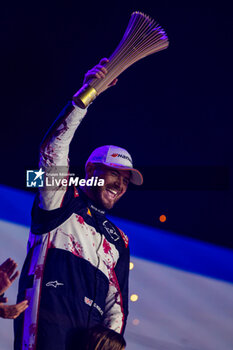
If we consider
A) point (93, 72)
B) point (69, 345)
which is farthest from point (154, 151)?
point (69, 345)

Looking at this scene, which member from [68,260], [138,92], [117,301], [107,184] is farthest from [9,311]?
[138,92]

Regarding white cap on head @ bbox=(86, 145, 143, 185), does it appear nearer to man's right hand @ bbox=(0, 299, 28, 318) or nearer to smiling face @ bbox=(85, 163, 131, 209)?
smiling face @ bbox=(85, 163, 131, 209)

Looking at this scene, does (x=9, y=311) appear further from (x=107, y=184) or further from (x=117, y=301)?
(x=107, y=184)

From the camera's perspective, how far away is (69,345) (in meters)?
1.46

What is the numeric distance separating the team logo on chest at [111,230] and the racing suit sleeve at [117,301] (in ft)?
0.26

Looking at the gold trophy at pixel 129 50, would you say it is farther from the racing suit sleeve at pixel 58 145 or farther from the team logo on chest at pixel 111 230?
the team logo on chest at pixel 111 230

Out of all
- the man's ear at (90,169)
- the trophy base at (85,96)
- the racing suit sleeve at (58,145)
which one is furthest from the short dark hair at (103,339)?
the trophy base at (85,96)

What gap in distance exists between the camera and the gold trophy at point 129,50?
1.45m

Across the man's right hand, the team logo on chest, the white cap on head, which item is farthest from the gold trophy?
the man's right hand

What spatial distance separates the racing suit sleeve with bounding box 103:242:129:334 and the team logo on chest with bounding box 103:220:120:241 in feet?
0.26

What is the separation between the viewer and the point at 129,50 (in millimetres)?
1606

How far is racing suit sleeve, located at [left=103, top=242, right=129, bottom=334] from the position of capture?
1.66 m

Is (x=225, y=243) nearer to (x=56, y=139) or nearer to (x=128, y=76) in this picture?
(x=128, y=76)

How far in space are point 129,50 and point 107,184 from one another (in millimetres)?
490
